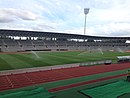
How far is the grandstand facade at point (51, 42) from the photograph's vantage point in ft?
219

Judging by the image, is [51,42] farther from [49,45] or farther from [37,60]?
[37,60]

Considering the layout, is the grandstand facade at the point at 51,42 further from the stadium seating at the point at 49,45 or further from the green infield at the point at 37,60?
the green infield at the point at 37,60

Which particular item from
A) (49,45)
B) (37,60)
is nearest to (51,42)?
(49,45)

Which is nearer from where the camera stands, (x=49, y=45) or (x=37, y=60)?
(x=37, y=60)

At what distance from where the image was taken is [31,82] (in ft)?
52.4

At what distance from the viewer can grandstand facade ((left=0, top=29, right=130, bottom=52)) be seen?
66.8m

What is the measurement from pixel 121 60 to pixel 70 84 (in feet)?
70.6

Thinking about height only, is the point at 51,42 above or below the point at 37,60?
above

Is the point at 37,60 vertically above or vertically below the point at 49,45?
below

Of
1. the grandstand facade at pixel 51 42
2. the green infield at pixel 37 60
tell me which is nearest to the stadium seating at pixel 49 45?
the grandstand facade at pixel 51 42

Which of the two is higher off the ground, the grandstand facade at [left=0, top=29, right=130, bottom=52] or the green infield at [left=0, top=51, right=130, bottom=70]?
the grandstand facade at [left=0, top=29, right=130, bottom=52]

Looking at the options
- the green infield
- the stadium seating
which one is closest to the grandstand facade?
the stadium seating

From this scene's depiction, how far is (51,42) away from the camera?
8262cm

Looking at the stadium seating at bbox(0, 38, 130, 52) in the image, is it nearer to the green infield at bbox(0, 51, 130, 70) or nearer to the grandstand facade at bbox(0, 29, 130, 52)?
the grandstand facade at bbox(0, 29, 130, 52)
